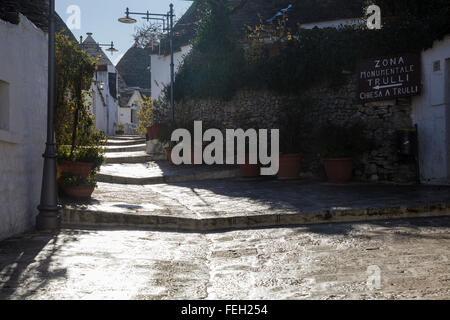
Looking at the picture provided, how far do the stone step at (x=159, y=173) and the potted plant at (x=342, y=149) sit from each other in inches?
115

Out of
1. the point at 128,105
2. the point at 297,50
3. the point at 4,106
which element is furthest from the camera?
the point at 128,105

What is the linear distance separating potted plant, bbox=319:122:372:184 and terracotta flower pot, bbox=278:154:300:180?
901 mm

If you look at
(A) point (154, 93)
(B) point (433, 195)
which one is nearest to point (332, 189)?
(B) point (433, 195)

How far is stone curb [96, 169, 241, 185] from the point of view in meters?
11.3

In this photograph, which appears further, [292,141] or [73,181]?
[292,141]

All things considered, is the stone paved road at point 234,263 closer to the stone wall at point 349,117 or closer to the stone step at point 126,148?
the stone wall at point 349,117

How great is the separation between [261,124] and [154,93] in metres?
16.5

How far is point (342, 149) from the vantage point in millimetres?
10438

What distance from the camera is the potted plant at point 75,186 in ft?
24.5

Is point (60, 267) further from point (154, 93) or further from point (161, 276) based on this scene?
point (154, 93)

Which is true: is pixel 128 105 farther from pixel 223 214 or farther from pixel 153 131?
pixel 223 214
